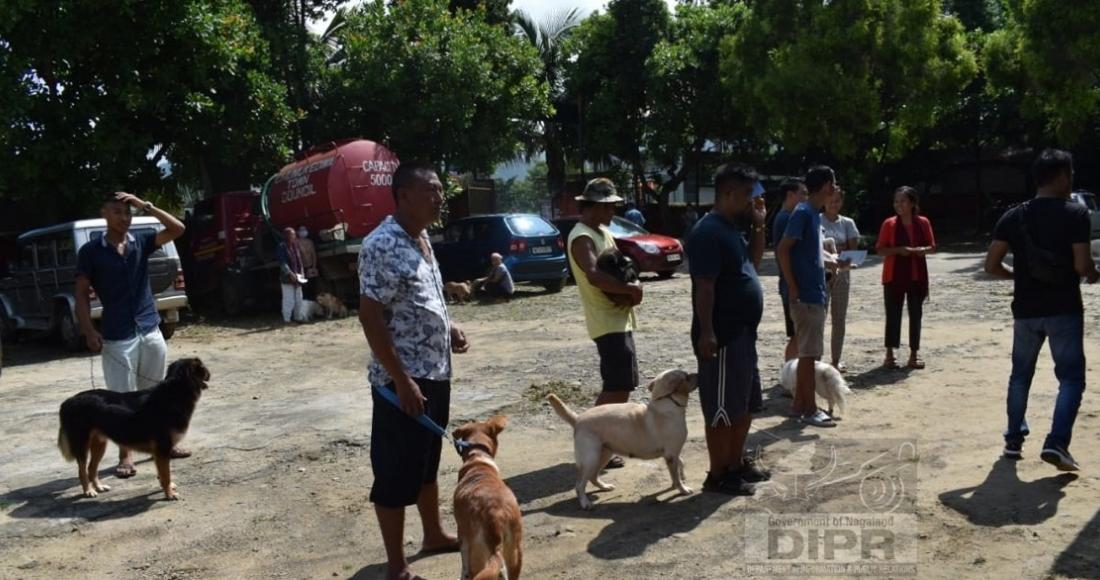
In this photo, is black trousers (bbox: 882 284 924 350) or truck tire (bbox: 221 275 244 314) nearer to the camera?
black trousers (bbox: 882 284 924 350)

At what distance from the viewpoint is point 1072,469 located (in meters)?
5.12

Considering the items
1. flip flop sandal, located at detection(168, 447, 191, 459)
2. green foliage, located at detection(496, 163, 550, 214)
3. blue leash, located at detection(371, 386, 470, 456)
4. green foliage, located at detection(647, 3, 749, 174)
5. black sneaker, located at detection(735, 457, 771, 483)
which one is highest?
green foliage, located at detection(647, 3, 749, 174)

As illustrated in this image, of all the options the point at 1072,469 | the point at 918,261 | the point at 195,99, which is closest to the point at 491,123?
the point at 195,99

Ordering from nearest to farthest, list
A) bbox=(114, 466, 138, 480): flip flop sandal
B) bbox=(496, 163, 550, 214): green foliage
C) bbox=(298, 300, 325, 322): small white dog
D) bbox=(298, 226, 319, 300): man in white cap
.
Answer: bbox=(114, 466, 138, 480): flip flop sandal, bbox=(298, 300, 325, 322): small white dog, bbox=(298, 226, 319, 300): man in white cap, bbox=(496, 163, 550, 214): green foliage

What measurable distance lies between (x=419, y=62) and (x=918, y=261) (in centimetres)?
1356

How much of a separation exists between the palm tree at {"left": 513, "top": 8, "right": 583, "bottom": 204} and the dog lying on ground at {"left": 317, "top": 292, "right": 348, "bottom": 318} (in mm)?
17529

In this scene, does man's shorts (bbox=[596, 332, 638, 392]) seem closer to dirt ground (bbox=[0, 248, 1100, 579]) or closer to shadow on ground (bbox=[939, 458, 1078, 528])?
dirt ground (bbox=[0, 248, 1100, 579])

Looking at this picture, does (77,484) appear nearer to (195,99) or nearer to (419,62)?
(195,99)

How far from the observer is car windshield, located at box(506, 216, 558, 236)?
58.2 feet

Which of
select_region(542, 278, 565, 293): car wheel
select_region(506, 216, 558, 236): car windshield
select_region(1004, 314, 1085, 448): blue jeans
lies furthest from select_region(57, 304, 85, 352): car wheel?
select_region(1004, 314, 1085, 448): blue jeans

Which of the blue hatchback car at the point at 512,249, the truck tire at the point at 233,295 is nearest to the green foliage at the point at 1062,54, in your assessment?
the blue hatchback car at the point at 512,249

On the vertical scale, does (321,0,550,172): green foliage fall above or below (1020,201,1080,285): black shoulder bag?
above

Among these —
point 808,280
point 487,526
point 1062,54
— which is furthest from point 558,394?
point 1062,54

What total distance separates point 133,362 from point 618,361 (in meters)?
3.17
